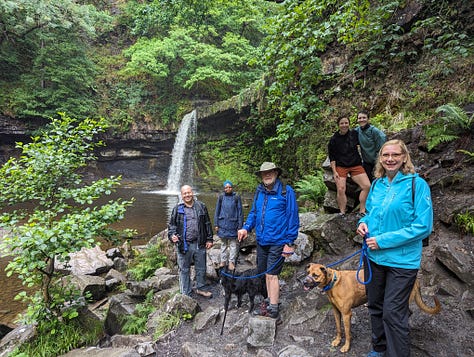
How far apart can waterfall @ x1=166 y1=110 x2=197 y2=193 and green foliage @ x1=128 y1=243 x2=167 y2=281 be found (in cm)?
1485

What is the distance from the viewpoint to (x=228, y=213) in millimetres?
5137

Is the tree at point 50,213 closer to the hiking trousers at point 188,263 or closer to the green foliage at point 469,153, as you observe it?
the hiking trousers at point 188,263

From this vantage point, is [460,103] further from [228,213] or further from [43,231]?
[43,231]

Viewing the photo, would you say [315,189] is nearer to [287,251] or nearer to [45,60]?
[287,251]

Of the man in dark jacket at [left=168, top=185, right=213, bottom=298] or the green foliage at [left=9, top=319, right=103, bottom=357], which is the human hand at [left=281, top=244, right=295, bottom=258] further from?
the green foliage at [left=9, top=319, right=103, bottom=357]

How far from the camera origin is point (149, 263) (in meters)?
6.89

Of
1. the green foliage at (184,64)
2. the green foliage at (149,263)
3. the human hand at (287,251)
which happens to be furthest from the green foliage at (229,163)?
the human hand at (287,251)

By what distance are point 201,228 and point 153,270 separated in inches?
103

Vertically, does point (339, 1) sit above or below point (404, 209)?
above

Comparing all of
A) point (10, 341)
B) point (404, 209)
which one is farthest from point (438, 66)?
point (10, 341)

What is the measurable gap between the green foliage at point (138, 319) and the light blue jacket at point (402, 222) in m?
3.64

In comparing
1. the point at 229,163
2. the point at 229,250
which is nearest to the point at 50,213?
the point at 229,250

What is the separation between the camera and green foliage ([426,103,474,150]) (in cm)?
481

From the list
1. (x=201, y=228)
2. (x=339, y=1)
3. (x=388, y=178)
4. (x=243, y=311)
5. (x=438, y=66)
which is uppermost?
(x=339, y=1)
